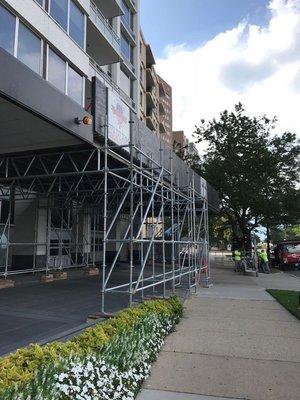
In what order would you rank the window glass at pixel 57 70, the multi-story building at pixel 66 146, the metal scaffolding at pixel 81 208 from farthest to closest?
the window glass at pixel 57 70 < the metal scaffolding at pixel 81 208 < the multi-story building at pixel 66 146

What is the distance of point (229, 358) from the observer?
6.32m

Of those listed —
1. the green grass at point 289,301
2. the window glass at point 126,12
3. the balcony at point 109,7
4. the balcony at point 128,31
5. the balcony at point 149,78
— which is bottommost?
the green grass at point 289,301

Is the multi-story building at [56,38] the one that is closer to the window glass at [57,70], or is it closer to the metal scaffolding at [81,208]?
the window glass at [57,70]

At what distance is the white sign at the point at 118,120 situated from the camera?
10.2 meters

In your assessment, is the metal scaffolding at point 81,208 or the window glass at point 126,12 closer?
the metal scaffolding at point 81,208

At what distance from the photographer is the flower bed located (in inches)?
129

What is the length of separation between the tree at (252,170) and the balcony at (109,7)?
13159 mm

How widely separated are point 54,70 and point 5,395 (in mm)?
12811

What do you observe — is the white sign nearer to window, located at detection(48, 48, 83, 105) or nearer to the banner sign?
the banner sign

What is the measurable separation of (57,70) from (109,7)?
14.1 metres

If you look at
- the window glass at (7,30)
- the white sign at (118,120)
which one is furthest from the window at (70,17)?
the white sign at (118,120)

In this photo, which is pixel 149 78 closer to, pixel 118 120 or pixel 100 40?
pixel 100 40

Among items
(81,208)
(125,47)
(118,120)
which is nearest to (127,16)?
(125,47)

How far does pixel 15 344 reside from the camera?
6230 millimetres
